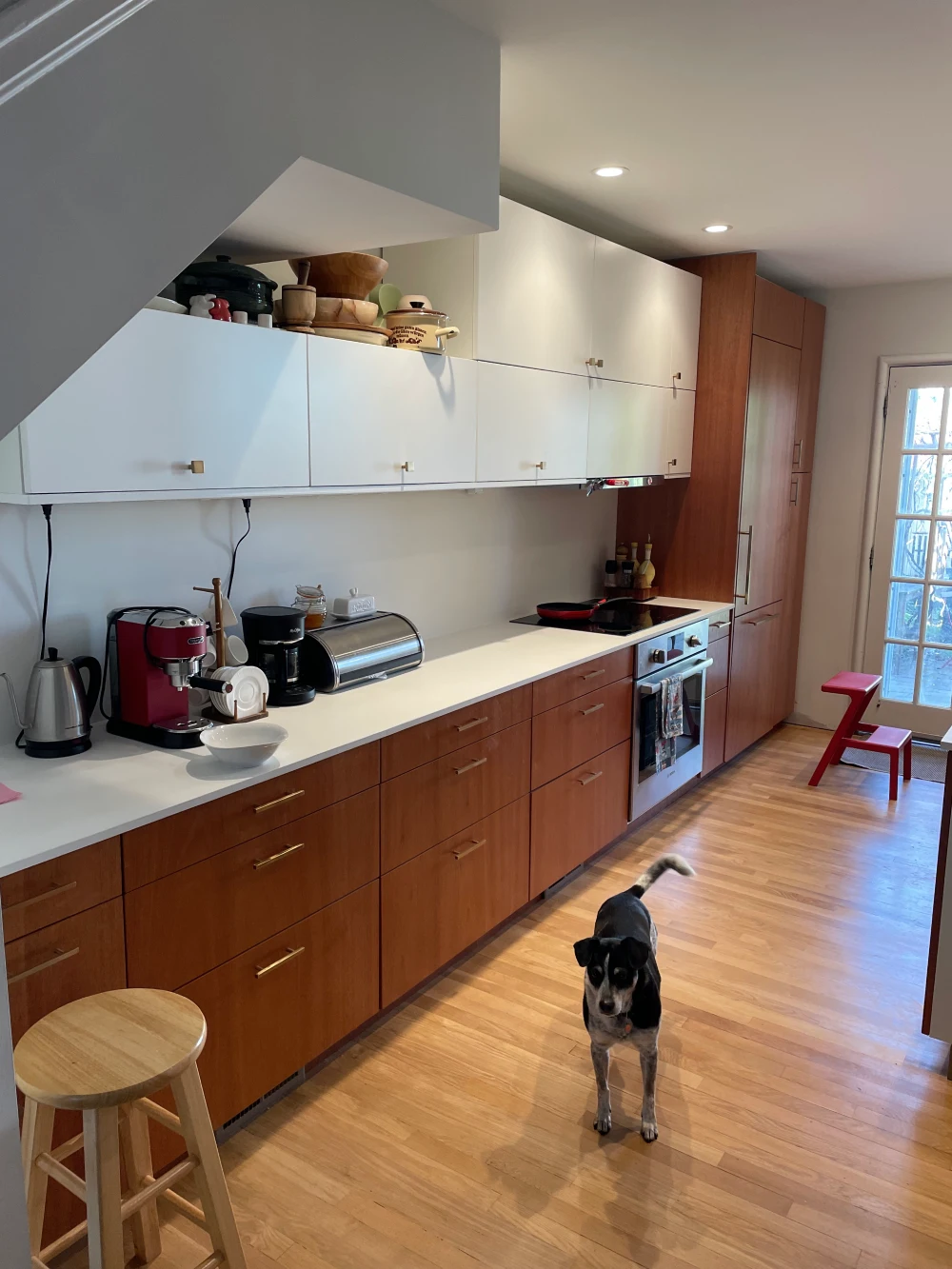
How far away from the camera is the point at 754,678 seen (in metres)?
4.89

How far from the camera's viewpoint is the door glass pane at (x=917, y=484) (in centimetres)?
513

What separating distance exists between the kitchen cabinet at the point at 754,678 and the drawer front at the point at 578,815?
1.20 metres

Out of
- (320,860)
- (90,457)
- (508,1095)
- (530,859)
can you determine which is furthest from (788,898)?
(90,457)

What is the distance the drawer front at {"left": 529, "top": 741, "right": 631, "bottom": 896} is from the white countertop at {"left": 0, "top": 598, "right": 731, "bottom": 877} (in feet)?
1.50

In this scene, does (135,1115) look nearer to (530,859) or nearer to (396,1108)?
(396,1108)

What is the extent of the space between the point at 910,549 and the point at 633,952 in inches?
157

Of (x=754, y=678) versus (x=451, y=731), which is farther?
(x=754, y=678)

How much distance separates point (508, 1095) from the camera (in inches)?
90.7

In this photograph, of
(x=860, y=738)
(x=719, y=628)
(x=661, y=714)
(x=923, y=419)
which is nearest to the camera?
(x=661, y=714)

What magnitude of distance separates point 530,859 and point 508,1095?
34.9 inches

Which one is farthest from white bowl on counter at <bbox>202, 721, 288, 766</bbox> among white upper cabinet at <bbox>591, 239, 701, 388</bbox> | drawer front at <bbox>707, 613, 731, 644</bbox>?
drawer front at <bbox>707, 613, 731, 644</bbox>

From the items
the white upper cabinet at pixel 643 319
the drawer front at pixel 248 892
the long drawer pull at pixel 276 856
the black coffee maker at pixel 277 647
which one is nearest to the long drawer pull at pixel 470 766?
the drawer front at pixel 248 892

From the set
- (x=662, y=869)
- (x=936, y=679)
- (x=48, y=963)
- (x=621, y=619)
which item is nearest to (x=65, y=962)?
(x=48, y=963)

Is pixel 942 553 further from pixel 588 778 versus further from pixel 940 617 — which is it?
pixel 588 778
